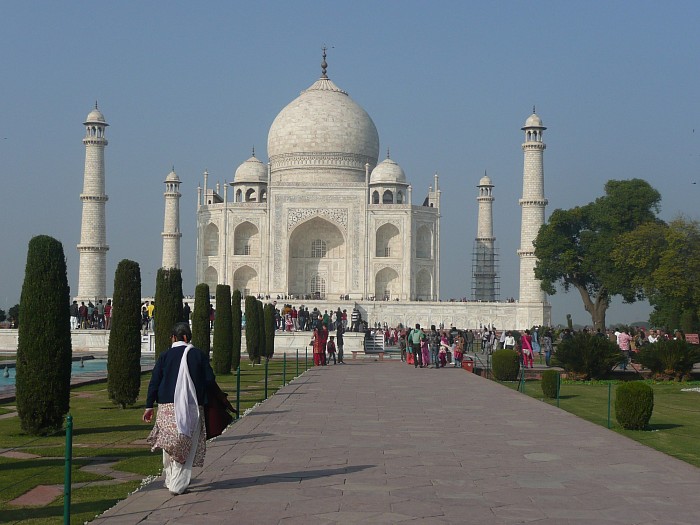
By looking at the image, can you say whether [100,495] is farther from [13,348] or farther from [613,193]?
[613,193]

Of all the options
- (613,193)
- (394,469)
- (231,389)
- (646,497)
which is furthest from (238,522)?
(613,193)

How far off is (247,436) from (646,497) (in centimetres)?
385

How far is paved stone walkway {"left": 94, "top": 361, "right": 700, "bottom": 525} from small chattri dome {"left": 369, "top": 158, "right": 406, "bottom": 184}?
1419 inches

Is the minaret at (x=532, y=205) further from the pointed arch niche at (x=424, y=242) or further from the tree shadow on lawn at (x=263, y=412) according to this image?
the tree shadow on lawn at (x=263, y=412)

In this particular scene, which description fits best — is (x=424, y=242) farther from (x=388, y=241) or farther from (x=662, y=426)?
(x=662, y=426)

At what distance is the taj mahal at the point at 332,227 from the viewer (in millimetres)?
41719

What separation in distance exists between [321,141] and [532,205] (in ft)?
35.9

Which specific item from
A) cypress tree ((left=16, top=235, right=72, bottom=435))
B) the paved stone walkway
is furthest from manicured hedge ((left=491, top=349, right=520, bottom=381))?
cypress tree ((left=16, top=235, right=72, bottom=435))

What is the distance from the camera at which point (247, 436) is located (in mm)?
9203

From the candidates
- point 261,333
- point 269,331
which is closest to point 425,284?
point 269,331

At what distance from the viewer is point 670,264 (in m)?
27.9

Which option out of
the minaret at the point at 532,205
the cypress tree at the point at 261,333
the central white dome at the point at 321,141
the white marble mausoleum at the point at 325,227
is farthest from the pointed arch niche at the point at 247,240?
the cypress tree at the point at 261,333

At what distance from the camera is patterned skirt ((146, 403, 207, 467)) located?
6535mm

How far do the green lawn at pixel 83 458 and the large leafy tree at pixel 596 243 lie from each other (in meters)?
26.6
